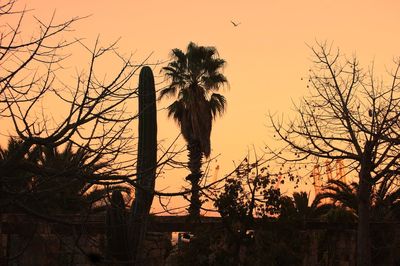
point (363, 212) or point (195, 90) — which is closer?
point (363, 212)

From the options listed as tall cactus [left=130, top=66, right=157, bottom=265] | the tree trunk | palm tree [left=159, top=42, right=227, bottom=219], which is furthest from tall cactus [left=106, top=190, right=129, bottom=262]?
palm tree [left=159, top=42, right=227, bottom=219]

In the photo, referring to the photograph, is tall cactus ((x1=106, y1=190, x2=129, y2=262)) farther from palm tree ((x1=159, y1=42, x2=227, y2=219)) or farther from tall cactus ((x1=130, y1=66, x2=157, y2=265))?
Result: palm tree ((x1=159, y1=42, x2=227, y2=219))

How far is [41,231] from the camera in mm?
18828

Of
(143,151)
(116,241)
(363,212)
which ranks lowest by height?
(116,241)

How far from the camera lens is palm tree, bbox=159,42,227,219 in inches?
1314

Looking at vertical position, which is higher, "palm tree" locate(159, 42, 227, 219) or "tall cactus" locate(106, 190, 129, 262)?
"palm tree" locate(159, 42, 227, 219)

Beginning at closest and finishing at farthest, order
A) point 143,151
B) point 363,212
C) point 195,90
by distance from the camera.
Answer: point 143,151
point 363,212
point 195,90

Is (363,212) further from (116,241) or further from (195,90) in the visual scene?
(195,90)

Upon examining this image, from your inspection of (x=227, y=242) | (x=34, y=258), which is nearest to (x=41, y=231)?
(x=34, y=258)

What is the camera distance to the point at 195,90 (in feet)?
111

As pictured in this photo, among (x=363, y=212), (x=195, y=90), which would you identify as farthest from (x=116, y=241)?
(x=195, y=90)

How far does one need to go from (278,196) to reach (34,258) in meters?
6.26

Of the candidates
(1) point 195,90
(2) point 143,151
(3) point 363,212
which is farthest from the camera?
(1) point 195,90

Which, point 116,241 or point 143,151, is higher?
point 143,151
